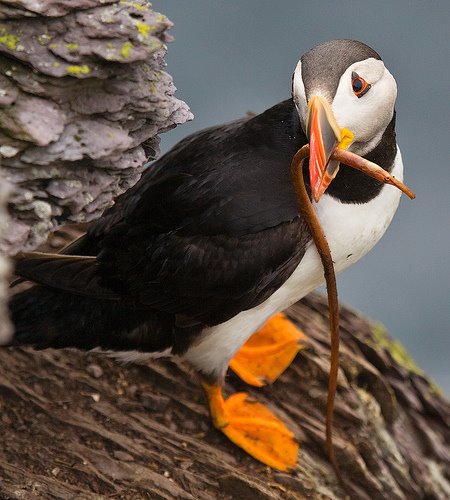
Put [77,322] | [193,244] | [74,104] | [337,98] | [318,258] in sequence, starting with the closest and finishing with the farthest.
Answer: [337,98] → [74,104] → [193,244] → [318,258] → [77,322]

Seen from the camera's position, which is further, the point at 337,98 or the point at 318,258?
the point at 318,258

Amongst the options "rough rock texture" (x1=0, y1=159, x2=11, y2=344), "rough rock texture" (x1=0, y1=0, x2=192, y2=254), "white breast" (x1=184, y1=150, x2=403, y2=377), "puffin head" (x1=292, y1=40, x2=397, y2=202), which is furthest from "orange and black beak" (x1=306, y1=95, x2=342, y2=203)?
"rough rock texture" (x1=0, y1=159, x2=11, y2=344)

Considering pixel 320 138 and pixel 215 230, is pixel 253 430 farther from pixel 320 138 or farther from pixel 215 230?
pixel 320 138

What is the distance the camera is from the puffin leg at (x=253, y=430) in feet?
16.0

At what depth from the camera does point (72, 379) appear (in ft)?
16.1

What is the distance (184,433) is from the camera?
4.89 metres

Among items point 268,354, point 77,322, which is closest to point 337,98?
point 77,322

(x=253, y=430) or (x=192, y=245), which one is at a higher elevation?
(x=192, y=245)

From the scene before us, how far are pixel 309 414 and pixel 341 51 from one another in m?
2.32

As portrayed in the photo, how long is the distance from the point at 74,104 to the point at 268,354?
2149mm

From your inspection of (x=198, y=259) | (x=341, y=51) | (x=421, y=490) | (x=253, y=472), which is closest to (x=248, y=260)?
(x=198, y=259)

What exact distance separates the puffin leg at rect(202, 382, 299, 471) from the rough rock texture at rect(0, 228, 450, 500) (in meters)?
0.06

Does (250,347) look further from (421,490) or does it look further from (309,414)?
(421,490)

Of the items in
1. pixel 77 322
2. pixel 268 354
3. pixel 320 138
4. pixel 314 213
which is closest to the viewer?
pixel 320 138
